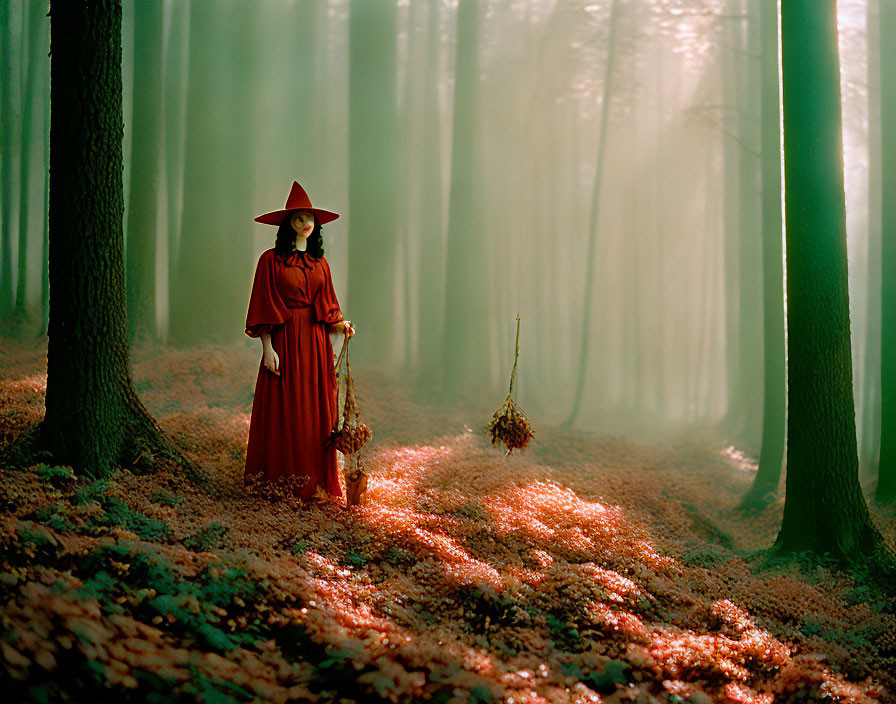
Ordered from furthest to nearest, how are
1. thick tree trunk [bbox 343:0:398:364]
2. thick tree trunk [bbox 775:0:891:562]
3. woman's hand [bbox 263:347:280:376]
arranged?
thick tree trunk [bbox 343:0:398:364]
thick tree trunk [bbox 775:0:891:562]
woman's hand [bbox 263:347:280:376]

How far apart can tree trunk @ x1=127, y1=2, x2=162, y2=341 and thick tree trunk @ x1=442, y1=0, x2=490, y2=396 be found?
22.8 feet

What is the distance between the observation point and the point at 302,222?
5.48m

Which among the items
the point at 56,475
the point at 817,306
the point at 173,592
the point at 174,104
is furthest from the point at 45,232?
the point at 817,306

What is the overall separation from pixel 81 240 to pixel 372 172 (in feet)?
37.8

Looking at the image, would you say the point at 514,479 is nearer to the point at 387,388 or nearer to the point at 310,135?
the point at 387,388

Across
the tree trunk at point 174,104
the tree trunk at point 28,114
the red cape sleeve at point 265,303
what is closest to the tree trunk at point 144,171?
the tree trunk at point 174,104

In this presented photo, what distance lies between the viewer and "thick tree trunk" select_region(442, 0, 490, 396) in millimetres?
14984

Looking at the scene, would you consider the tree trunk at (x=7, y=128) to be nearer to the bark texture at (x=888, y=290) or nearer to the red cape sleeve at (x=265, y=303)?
the red cape sleeve at (x=265, y=303)

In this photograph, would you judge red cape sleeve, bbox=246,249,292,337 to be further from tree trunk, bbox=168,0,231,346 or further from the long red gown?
tree trunk, bbox=168,0,231,346

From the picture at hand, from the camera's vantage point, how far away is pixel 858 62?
45.7ft

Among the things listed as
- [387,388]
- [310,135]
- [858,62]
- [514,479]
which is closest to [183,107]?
[310,135]

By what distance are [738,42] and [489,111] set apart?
6605 mm

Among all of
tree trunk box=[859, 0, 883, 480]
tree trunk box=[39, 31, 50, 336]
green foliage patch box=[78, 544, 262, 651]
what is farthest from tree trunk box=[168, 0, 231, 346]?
tree trunk box=[859, 0, 883, 480]

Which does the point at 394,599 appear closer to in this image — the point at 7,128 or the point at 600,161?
the point at 600,161
